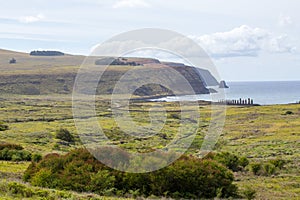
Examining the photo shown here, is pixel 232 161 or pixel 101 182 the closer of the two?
pixel 101 182

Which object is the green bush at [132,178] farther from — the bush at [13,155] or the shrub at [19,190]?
the bush at [13,155]

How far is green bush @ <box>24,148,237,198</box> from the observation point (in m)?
20.5

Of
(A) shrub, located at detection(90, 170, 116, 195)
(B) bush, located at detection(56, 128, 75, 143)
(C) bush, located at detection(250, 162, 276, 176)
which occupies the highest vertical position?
(A) shrub, located at detection(90, 170, 116, 195)

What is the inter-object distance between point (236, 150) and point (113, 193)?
28605 millimetres

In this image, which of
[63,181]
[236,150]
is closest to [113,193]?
[63,181]

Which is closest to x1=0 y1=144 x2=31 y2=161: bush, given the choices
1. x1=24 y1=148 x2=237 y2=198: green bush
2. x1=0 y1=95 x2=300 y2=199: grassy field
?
x1=0 y1=95 x2=300 y2=199: grassy field

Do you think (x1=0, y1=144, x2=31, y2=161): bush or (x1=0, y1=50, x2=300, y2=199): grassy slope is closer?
(x1=0, y1=50, x2=300, y2=199): grassy slope

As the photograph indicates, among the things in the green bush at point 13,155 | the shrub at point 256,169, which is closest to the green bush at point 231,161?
the shrub at point 256,169

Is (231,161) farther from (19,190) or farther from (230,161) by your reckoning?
(19,190)

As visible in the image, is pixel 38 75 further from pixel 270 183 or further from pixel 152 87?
pixel 270 183

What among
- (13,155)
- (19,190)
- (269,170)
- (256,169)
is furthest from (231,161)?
(19,190)

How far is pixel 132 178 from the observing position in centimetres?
2109

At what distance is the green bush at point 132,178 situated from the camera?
2048cm

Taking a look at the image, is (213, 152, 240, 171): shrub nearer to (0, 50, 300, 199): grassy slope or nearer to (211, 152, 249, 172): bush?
(211, 152, 249, 172): bush
